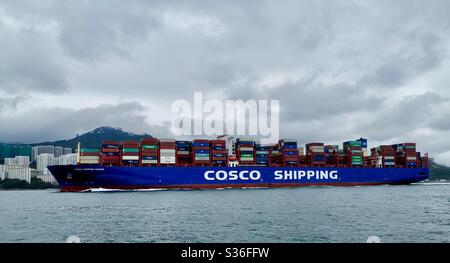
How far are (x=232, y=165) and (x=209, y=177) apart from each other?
6.63 m

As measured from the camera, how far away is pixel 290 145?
3408 inches

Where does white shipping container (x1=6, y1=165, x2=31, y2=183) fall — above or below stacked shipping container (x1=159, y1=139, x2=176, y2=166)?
below

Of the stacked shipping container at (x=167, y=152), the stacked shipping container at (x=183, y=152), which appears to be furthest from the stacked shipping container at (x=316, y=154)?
the stacked shipping container at (x=167, y=152)

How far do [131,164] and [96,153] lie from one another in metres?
7.53

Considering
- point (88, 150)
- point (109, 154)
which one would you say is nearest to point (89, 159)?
point (88, 150)

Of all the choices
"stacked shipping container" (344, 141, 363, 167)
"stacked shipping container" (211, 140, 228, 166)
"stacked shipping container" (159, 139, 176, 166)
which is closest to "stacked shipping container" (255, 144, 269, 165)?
"stacked shipping container" (211, 140, 228, 166)

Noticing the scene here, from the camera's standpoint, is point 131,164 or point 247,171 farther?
point 247,171

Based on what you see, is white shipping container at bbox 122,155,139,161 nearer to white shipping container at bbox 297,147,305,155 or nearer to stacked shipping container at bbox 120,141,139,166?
stacked shipping container at bbox 120,141,139,166

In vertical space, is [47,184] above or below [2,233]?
below

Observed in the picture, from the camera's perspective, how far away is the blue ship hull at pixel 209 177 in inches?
2731

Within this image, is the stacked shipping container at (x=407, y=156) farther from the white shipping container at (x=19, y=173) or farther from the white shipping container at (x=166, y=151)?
the white shipping container at (x=19, y=173)

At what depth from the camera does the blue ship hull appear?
6938 cm
